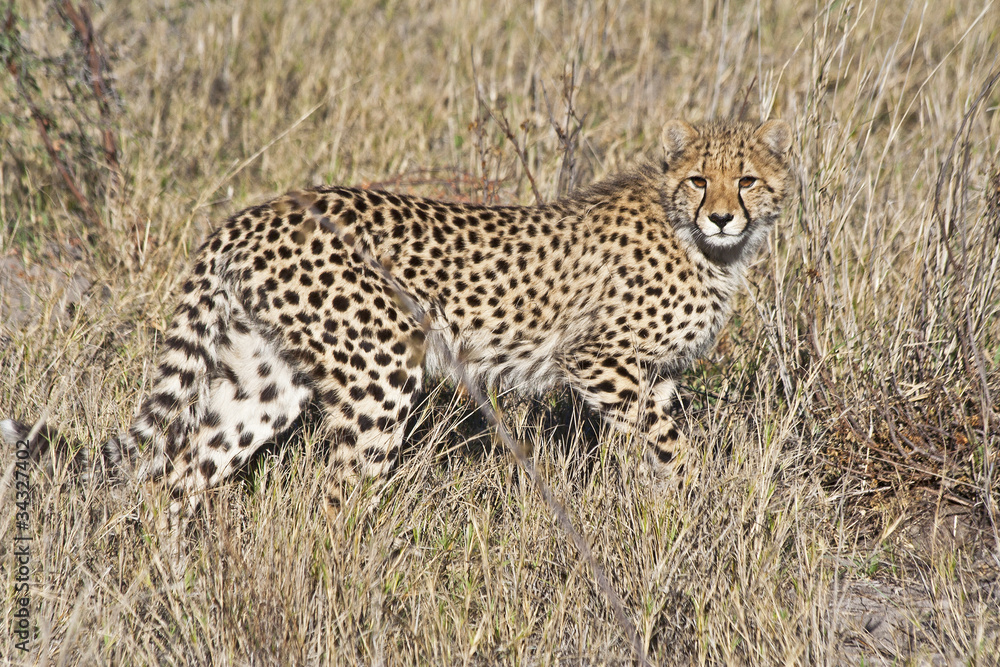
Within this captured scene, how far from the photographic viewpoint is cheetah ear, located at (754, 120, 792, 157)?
374 centimetres

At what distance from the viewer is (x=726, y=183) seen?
12.0 feet

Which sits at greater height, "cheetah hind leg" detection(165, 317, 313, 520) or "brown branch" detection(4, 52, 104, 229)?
"brown branch" detection(4, 52, 104, 229)

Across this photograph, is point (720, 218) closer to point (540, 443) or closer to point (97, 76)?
point (540, 443)

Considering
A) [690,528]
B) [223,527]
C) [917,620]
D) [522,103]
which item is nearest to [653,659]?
[690,528]

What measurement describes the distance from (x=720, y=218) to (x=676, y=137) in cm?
48

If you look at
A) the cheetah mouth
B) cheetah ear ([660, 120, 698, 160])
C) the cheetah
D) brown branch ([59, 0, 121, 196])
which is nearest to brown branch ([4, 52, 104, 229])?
brown branch ([59, 0, 121, 196])

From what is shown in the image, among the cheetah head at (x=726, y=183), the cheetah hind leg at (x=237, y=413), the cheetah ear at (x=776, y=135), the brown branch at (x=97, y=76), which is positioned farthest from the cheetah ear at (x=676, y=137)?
the brown branch at (x=97, y=76)

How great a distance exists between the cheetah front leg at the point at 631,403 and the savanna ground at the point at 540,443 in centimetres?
11

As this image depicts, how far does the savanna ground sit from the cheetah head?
0.44 ft

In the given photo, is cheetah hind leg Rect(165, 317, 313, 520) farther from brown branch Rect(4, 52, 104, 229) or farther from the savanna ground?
brown branch Rect(4, 52, 104, 229)

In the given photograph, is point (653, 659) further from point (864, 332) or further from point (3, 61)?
point (3, 61)

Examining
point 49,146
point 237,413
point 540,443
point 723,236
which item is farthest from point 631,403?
point 49,146

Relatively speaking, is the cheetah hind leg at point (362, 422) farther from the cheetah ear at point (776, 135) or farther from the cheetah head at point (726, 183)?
the cheetah ear at point (776, 135)

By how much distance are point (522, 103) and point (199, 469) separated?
11.4 ft
